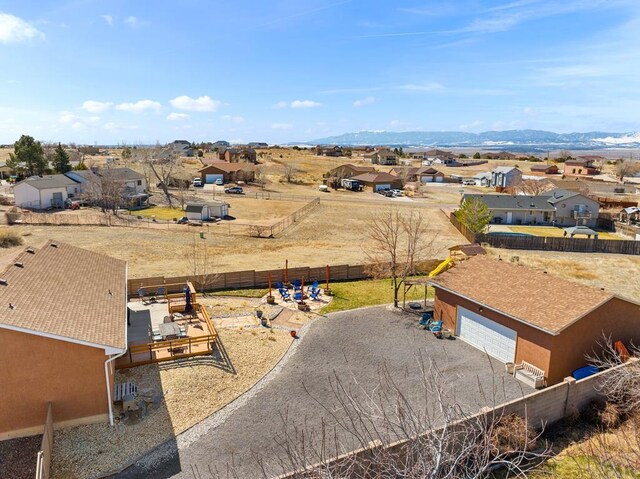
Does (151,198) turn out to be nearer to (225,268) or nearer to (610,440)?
(225,268)

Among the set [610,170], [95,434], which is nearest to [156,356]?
[95,434]

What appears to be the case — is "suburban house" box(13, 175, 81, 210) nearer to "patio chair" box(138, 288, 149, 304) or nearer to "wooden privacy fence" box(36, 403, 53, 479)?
"patio chair" box(138, 288, 149, 304)

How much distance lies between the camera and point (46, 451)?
43.2 feet

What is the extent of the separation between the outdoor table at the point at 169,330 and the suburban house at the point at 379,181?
71.4m

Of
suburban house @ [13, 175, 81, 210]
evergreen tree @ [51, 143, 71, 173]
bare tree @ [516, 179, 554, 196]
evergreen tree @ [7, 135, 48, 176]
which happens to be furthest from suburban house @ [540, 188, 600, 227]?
evergreen tree @ [7, 135, 48, 176]

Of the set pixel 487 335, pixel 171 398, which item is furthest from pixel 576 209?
pixel 171 398

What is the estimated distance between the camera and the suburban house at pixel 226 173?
92.0 metres

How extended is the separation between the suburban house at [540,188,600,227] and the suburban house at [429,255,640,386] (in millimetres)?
41143

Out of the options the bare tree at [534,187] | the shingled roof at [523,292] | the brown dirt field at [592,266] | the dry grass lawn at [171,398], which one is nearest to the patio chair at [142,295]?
the dry grass lawn at [171,398]

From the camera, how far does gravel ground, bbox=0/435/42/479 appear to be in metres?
13.1

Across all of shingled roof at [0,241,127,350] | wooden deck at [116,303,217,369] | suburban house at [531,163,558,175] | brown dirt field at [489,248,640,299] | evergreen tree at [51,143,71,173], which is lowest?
brown dirt field at [489,248,640,299]

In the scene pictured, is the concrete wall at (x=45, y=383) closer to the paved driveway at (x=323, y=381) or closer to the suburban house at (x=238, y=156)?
the paved driveway at (x=323, y=381)

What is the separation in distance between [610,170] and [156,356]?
14959 centimetres

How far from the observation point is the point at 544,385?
18.9m
